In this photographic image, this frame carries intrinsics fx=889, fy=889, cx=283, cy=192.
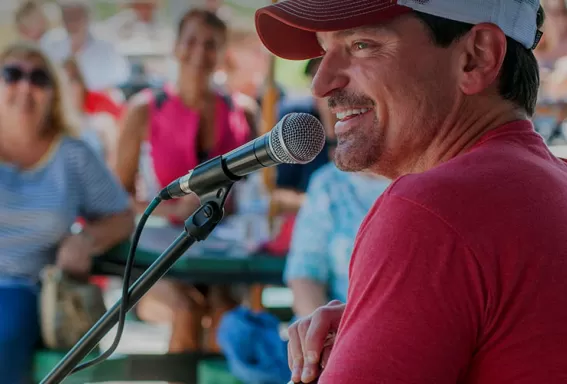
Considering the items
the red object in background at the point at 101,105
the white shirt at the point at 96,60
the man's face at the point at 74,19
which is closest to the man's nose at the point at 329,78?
the red object in background at the point at 101,105

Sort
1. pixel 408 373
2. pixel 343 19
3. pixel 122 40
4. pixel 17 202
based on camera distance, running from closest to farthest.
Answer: pixel 408 373 < pixel 343 19 < pixel 17 202 < pixel 122 40

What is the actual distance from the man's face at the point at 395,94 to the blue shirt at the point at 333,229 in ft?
6.49

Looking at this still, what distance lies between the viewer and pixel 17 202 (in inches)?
154

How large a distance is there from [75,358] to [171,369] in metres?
2.43

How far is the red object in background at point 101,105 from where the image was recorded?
7215mm

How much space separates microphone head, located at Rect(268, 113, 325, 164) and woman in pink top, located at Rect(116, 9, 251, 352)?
3.12m

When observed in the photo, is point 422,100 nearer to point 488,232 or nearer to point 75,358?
point 488,232

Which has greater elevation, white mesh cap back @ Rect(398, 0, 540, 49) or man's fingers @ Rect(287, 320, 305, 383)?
white mesh cap back @ Rect(398, 0, 540, 49)

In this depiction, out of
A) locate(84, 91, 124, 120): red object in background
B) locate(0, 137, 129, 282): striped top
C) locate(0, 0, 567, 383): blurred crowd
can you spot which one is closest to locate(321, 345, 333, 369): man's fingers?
locate(0, 0, 567, 383): blurred crowd

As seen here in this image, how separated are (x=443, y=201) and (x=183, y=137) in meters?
3.81

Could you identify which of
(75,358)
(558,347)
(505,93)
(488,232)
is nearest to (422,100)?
(505,93)

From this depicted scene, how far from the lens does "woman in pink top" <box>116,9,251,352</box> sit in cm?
461

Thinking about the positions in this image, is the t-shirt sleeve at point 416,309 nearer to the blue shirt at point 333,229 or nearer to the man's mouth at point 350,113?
the man's mouth at point 350,113

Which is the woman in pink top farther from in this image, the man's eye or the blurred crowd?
the man's eye
